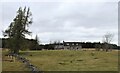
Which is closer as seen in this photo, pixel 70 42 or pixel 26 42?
pixel 26 42

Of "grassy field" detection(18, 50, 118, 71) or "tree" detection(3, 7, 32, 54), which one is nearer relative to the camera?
"grassy field" detection(18, 50, 118, 71)

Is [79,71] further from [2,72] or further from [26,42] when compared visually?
[26,42]

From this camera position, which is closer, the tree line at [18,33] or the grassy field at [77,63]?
the grassy field at [77,63]

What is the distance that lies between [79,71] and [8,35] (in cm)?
5053

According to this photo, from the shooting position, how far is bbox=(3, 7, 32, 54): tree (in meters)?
80.1

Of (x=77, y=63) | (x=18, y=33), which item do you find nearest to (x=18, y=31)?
(x=18, y=33)

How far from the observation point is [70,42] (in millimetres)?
176375

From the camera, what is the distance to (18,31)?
81.8m

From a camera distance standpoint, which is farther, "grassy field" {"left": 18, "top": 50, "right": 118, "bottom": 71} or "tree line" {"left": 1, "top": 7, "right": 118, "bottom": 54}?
"tree line" {"left": 1, "top": 7, "right": 118, "bottom": 54}

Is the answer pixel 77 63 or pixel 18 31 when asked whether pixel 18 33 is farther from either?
pixel 77 63

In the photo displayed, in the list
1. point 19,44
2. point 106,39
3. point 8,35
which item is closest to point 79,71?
point 19,44

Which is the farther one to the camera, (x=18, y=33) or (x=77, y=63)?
(x=18, y=33)

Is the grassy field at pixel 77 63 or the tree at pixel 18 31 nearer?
the grassy field at pixel 77 63

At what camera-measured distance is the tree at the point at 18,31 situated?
80.1 meters
